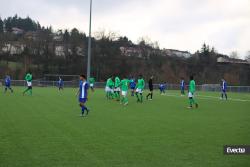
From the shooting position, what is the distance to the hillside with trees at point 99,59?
86500 mm

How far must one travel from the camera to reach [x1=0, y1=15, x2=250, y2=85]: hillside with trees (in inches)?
3406

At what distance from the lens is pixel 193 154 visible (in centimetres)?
887

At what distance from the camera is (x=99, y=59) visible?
87312mm

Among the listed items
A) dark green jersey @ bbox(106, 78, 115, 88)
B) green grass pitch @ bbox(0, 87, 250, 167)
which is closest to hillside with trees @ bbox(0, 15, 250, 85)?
dark green jersey @ bbox(106, 78, 115, 88)

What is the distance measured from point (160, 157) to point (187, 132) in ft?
13.4

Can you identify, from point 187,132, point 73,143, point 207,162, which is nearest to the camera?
point 207,162

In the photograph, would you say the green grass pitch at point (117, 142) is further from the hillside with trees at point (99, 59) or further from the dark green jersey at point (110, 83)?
the hillside with trees at point (99, 59)

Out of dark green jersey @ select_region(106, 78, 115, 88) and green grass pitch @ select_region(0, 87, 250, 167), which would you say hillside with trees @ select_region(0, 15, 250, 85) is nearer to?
dark green jersey @ select_region(106, 78, 115, 88)

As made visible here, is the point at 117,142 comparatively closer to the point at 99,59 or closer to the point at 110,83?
the point at 110,83

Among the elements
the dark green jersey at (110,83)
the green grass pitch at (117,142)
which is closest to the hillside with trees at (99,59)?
the dark green jersey at (110,83)

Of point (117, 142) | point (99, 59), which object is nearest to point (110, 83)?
point (117, 142)

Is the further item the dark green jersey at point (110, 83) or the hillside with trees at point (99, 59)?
the hillside with trees at point (99, 59)

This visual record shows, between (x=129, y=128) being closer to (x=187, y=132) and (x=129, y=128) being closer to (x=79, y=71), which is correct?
(x=187, y=132)

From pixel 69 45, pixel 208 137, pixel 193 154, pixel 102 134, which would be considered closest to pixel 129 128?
pixel 102 134
